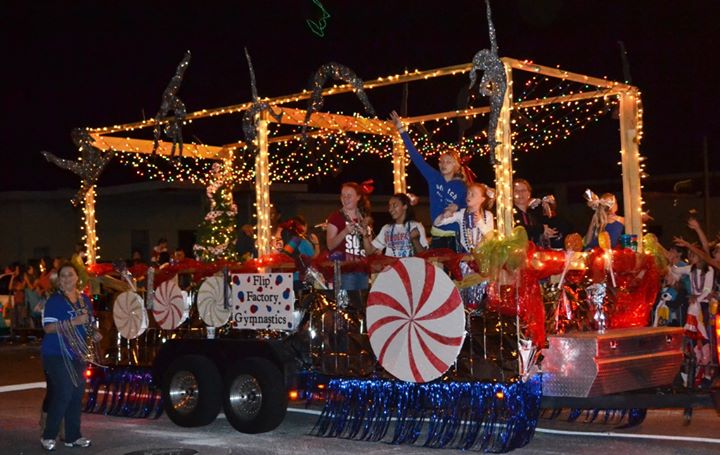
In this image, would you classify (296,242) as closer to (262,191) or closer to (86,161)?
(262,191)

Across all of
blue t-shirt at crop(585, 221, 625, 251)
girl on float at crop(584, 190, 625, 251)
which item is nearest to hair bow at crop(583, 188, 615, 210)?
girl on float at crop(584, 190, 625, 251)

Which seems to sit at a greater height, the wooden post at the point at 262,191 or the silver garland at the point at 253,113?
the silver garland at the point at 253,113

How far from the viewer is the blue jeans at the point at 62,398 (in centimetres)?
988

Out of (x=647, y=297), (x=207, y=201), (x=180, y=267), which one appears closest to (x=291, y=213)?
(x=207, y=201)

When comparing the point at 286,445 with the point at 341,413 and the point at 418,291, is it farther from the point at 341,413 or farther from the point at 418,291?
the point at 418,291

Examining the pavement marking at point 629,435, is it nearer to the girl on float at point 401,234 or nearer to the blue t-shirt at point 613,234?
the blue t-shirt at point 613,234

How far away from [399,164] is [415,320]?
518cm

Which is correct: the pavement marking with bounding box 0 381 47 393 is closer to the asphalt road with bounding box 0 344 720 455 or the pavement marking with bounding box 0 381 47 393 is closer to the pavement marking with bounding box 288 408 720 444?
the asphalt road with bounding box 0 344 720 455

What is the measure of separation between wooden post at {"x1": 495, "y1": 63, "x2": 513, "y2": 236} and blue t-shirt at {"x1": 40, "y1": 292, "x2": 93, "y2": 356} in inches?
156

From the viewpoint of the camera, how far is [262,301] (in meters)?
10.8

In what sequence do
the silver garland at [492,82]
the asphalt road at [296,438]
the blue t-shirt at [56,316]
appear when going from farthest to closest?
1. the blue t-shirt at [56,316]
2. the asphalt road at [296,438]
3. the silver garland at [492,82]

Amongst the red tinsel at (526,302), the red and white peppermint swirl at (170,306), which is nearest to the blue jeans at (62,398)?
the red and white peppermint swirl at (170,306)

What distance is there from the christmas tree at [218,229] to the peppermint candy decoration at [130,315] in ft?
2.77

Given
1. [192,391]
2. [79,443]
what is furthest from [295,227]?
[79,443]
